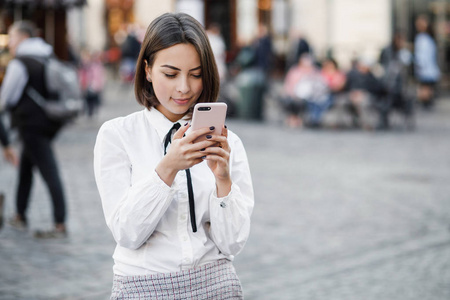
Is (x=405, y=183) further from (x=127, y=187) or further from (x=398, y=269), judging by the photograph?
(x=127, y=187)

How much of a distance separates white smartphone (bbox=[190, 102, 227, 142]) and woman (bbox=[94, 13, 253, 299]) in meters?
0.10

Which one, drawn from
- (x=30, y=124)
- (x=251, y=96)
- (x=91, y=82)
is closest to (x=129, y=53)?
(x=91, y=82)

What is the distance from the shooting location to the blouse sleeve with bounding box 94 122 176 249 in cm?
237

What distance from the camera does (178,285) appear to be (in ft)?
8.07

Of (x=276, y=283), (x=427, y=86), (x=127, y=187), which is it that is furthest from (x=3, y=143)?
(x=427, y=86)

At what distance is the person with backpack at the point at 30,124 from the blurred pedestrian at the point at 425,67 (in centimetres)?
1563

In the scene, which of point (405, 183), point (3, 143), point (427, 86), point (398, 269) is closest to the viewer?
point (398, 269)

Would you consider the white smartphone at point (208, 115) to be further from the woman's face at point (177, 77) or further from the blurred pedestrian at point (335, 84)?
the blurred pedestrian at point (335, 84)

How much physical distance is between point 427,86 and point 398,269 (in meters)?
16.6

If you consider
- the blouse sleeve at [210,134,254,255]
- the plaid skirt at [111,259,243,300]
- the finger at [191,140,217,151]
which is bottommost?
the plaid skirt at [111,259,243,300]

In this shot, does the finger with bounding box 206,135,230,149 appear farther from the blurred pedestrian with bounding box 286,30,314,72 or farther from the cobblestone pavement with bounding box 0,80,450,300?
the blurred pedestrian with bounding box 286,30,314,72

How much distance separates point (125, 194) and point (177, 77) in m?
0.38

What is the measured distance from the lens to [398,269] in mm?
6301

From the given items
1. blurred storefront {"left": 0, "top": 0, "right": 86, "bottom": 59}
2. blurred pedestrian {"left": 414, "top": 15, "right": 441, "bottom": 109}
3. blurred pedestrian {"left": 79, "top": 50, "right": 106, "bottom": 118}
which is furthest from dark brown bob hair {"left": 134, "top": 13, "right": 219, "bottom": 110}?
blurred pedestrian {"left": 414, "top": 15, "right": 441, "bottom": 109}
